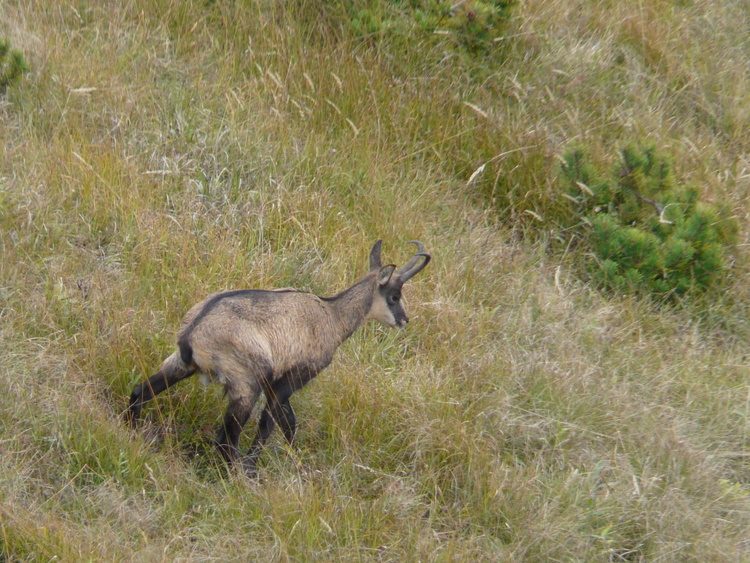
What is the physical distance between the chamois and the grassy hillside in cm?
19

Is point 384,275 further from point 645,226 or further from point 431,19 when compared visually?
point 431,19

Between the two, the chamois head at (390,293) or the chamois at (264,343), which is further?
the chamois head at (390,293)

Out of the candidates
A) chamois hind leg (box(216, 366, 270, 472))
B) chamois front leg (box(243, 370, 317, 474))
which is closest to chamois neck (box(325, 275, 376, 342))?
chamois front leg (box(243, 370, 317, 474))

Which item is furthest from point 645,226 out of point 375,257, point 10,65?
point 10,65

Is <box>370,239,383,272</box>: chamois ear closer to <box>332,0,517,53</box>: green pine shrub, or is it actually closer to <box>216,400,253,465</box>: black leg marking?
<box>216,400,253,465</box>: black leg marking

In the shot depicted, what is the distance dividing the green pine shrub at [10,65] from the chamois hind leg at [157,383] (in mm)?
3285

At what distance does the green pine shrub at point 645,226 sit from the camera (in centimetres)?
771

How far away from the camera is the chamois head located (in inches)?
248

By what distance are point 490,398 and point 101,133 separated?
377 centimetres

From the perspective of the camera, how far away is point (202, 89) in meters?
8.16

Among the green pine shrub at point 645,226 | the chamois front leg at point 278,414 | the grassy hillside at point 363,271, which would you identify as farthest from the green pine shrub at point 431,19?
the chamois front leg at point 278,414

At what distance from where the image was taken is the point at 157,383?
5680 millimetres

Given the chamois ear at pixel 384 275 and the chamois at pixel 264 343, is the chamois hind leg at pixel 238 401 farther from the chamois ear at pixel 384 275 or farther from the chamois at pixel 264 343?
the chamois ear at pixel 384 275

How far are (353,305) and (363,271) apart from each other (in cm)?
98
